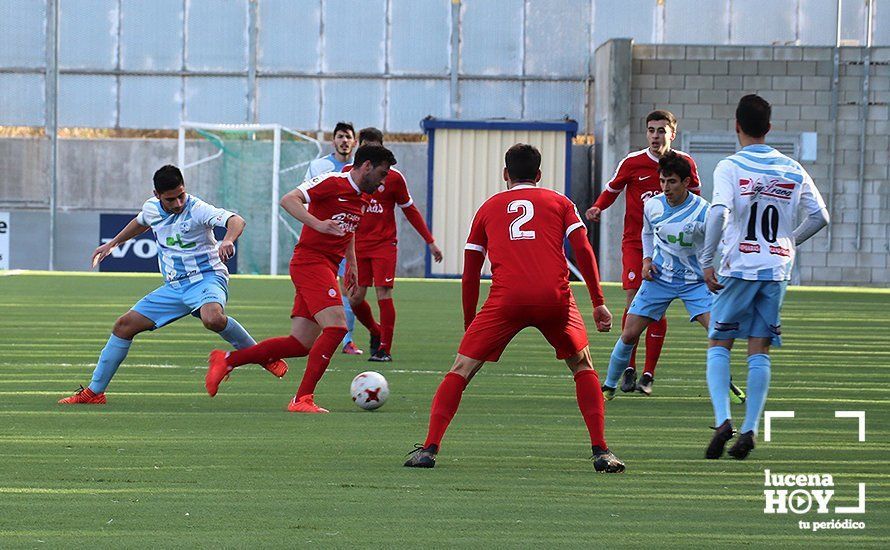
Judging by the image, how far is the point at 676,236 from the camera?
9.45 meters

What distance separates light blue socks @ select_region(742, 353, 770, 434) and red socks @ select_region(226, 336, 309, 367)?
3119 mm

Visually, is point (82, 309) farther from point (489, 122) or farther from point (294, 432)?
point (489, 122)

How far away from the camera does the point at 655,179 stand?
10.9 meters

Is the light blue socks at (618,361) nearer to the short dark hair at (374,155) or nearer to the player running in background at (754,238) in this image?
the short dark hair at (374,155)

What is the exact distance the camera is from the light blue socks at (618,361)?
380 inches

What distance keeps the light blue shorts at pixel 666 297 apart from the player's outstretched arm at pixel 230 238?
9.00 ft

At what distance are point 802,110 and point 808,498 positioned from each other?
2711cm

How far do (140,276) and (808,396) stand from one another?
787 inches

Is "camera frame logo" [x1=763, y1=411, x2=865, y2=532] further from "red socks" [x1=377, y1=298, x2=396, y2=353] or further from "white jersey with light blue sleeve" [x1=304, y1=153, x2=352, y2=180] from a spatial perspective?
"white jersey with light blue sleeve" [x1=304, y1=153, x2=352, y2=180]

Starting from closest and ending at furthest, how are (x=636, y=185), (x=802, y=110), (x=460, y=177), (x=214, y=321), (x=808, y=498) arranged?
(x=808, y=498) → (x=214, y=321) → (x=636, y=185) → (x=802, y=110) → (x=460, y=177)

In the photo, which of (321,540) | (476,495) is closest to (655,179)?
(476,495)

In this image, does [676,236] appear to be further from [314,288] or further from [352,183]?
[314,288]

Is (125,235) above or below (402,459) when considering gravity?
above

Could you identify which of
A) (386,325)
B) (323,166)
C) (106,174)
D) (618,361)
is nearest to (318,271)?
(618,361)
